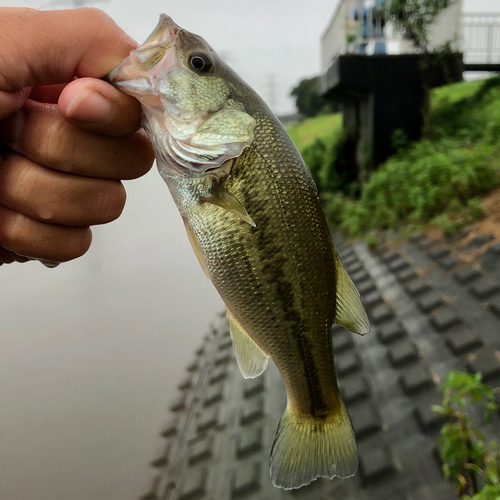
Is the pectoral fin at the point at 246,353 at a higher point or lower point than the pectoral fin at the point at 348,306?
lower

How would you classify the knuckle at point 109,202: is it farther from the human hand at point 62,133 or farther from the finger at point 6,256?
the finger at point 6,256

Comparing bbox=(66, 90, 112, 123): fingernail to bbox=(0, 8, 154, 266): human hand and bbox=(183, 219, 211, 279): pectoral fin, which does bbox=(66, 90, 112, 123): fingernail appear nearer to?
bbox=(0, 8, 154, 266): human hand

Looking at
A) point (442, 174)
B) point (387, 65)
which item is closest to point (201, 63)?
point (442, 174)

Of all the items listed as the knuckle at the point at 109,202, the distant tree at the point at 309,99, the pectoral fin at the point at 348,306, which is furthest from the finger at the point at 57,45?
the distant tree at the point at 309,99

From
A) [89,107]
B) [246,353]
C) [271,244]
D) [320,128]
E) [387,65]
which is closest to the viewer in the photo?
[89,107]

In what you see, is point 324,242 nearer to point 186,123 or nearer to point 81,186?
point 186,123

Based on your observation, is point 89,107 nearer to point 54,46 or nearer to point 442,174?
point 54,46

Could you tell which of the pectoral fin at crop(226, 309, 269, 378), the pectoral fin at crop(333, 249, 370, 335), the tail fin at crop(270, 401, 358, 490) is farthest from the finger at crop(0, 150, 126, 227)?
the tail fin at crop(270, 401, 358, 490)
